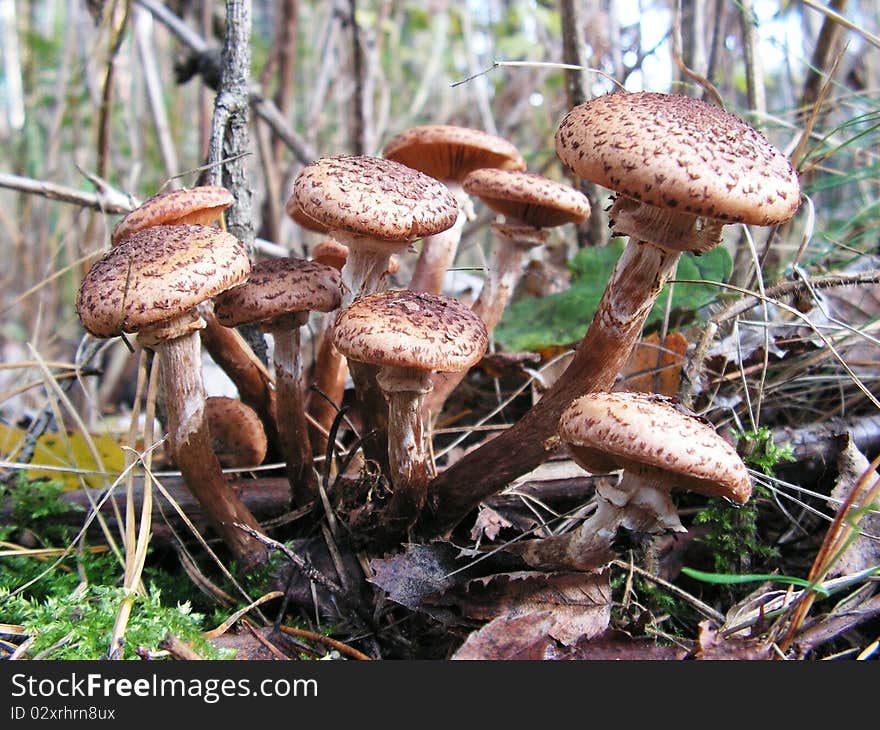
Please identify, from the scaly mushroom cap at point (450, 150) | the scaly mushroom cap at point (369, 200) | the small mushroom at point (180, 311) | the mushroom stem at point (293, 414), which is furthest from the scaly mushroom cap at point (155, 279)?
the scaly mushroom cap at point (450, 150)

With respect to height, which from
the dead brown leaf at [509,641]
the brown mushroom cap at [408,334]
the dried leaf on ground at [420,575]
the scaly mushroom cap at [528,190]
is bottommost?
the dried leaf on ground at [420,575]

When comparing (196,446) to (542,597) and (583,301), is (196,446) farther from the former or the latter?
(583,301)

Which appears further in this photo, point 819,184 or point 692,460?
point 819,184

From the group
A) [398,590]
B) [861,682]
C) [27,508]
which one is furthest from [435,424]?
[861,682]

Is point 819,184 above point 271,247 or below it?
above

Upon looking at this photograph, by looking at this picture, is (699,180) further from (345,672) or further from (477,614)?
(345,672)

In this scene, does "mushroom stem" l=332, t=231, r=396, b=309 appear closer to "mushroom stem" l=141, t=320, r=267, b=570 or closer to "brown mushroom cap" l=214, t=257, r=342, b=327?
"brown mushroom cap" l=214, t=257, r=342, b=327

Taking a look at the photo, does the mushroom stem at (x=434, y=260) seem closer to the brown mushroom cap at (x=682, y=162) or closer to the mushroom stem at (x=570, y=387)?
the mushroom stem at (x=570, y=387)
